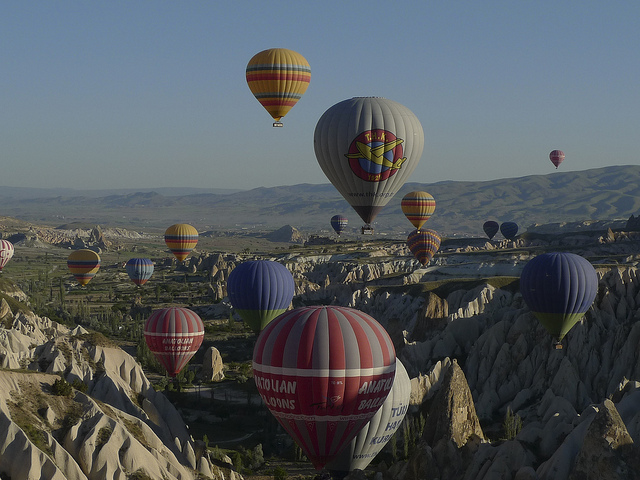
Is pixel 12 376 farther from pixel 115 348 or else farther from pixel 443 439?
pixel 443 439

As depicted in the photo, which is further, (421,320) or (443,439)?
(421,320)

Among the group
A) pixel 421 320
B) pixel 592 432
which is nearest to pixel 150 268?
pixel 421 320

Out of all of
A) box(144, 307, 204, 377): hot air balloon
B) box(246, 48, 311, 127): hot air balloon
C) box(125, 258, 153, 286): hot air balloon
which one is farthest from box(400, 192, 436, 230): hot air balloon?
box(125, 258, 153, 286): hot air balloon

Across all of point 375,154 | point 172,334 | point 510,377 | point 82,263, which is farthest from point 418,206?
point 82,263

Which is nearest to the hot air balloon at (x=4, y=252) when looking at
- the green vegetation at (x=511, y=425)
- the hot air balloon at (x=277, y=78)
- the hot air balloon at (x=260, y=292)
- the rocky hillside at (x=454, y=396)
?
the rocky hillside at (x=454, y=396)

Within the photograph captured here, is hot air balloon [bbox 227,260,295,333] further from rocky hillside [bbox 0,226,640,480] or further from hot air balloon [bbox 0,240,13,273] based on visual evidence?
hot air balloon [bbox 0,240,13,273]

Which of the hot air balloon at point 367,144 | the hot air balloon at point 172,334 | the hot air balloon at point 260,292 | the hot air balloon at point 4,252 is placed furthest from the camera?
the hot air balloon at point 4,252

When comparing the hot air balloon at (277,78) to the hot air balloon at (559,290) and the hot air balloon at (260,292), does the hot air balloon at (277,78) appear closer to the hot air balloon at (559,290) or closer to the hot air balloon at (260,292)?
the hot air balloon at (260,292)
